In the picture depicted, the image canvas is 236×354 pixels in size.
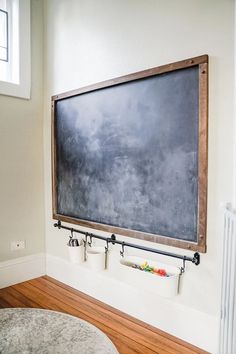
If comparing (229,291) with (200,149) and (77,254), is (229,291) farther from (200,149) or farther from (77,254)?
(77,254)

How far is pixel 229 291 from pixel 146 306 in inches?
34.1

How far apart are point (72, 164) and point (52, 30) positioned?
1.30 m

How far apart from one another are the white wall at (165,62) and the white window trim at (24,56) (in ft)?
0.78

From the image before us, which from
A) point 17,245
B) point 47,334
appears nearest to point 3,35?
point 17,245

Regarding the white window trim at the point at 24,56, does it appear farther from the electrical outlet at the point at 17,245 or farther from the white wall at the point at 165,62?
the electrical outlet at the point at 17,245

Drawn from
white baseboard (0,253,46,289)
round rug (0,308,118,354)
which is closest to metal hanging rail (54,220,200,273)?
white baseboard (0,253,46,289)

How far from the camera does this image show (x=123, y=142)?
1992mm

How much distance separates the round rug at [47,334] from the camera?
1.66 metres

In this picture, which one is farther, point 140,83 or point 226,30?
point 140,83

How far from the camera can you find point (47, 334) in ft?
5.92

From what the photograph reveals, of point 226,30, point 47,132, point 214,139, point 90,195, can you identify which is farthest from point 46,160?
point 226,30

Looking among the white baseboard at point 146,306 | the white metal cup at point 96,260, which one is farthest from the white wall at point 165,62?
the white metal cup at point 96,260

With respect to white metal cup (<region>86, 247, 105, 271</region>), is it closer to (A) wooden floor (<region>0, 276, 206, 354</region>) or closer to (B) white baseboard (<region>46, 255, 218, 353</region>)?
(B) white baseboard (<region>46, 255, 218, 353</region>)

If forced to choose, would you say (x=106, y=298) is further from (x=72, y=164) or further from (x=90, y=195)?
(x=72, y=164)
